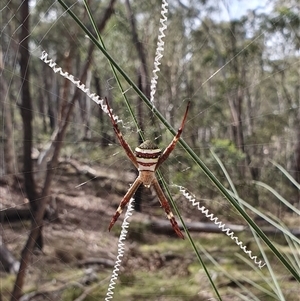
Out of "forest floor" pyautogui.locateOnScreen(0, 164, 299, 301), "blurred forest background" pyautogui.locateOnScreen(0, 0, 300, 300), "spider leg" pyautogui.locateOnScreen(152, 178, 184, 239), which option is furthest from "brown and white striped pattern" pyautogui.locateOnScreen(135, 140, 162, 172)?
"forest floor" pyautogui.locateOnScreen(0, 164, 299, 301)

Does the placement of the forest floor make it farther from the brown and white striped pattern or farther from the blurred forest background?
the brown and white striped pattern

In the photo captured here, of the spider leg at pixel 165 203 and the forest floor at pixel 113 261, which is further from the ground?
the spider leg at pixel 165 203

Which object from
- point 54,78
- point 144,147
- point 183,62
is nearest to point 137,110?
point 144,147

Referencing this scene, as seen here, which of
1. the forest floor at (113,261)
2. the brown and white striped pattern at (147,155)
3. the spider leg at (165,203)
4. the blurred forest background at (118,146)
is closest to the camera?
the brown and white striped pattern at (147,155)

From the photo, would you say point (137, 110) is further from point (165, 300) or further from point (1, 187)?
point (1, 187)

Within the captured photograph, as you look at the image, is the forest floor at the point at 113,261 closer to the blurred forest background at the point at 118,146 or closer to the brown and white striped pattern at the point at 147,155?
the blurred forest background at the point at 118,146

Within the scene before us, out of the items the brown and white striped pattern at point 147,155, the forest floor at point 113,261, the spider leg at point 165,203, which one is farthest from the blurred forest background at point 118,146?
the brown and white striped pattern at point 147,155

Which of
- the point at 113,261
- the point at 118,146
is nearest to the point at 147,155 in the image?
the point at 118,146
